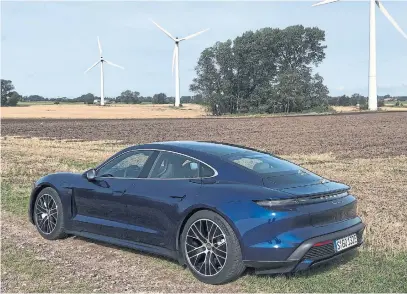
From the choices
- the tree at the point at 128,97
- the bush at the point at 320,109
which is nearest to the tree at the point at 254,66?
the bush at the point at 320,109

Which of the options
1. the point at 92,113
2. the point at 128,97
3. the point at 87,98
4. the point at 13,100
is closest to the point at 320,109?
the point at 92,113

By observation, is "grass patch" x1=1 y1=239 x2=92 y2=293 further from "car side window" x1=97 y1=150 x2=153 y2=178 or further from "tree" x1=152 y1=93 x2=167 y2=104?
"tree" x1=152 y1=93 x2=167 y2=104

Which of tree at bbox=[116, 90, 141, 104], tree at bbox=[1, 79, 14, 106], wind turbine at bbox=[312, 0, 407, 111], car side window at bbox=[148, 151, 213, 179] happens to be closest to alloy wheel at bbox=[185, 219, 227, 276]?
car side window at bbox=[148, 151, 213, 179]

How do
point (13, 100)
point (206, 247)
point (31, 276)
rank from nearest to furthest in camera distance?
point (206, 247)
point (31, 276)
point (13, 100)

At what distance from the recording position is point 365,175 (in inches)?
492

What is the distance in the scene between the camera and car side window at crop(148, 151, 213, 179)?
218 inches

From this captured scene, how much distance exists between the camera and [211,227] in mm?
5074

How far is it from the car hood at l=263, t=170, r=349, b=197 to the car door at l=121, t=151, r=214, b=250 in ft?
2.41

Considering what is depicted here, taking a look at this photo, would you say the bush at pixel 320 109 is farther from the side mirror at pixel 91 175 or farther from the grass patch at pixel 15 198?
the side mirror at pixel 91 175

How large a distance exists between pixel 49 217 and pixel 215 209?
2809 mm

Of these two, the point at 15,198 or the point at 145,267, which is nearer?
the point at 145,267

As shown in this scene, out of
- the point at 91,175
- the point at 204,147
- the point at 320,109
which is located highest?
the point at 320,109

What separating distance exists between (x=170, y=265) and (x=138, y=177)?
1035mm

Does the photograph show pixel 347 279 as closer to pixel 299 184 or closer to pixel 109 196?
pixel 299 184
